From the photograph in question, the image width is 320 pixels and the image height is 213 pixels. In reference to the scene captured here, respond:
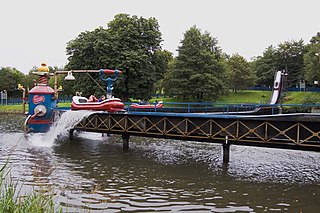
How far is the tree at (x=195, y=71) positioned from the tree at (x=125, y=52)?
4.59 metres

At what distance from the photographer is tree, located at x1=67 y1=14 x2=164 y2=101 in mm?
42594

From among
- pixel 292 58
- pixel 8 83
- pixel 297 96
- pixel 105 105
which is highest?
pixel 292 58

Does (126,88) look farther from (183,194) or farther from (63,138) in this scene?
(183,194)

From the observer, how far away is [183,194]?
1026 cm

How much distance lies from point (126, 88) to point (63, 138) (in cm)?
2160

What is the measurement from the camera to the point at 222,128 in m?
14.7

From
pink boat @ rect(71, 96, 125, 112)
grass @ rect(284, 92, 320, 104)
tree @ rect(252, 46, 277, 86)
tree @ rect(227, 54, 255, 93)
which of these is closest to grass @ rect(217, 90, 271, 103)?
tree @ rect(227, 54, 255, 93)

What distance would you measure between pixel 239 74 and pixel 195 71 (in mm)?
18081

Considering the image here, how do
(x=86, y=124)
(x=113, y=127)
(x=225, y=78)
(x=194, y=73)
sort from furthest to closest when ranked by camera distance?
(x=225, y=78) < (x=194, y=73) < (x=86, y=124) < (x=113, y=127)

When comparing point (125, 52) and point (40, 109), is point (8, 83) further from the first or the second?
point (40, 109)

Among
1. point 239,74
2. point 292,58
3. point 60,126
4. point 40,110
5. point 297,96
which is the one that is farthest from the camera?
point 292,58

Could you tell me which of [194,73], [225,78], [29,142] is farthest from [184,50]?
[29,142]

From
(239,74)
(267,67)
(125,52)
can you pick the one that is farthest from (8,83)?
(267,67)

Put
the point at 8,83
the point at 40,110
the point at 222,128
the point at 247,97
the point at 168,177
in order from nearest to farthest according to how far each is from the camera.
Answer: the point at 168,177
the point at 222,128
the point at 40,110
the point at 247,97
the point at 8,83
